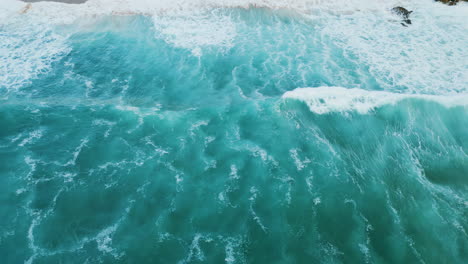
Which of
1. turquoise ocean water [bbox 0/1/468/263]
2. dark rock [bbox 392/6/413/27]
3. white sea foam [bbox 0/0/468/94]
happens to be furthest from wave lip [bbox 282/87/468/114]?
dark rock [bbox 392/6/413/27]

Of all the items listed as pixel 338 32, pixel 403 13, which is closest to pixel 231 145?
pixel 338 32

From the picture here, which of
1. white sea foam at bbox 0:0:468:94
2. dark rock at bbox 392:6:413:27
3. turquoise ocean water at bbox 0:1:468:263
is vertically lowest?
turquoise ocean water at bbox 0:1:468:263

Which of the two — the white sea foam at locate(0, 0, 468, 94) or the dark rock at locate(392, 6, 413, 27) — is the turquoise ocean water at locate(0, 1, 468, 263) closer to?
the white sea foam at locate(0, 0, 468, 94)

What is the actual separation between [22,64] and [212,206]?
15293mm

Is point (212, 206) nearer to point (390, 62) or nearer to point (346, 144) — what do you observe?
point (346, 144)

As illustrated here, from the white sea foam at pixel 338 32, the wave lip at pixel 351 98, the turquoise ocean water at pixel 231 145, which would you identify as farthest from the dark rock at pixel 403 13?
the wave lip at pixel 351 98

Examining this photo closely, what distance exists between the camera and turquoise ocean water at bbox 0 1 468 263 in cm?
1113

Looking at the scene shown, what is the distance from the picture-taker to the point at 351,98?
1669 centimetres

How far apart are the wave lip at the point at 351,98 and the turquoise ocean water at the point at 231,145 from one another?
9cm

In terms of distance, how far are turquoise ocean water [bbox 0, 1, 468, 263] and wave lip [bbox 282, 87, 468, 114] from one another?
9 cm

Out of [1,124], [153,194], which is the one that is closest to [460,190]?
[153,194]

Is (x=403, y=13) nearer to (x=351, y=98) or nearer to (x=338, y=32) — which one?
(x=338, y=32)

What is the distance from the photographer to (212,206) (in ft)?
39.6

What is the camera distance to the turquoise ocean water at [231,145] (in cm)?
1113
